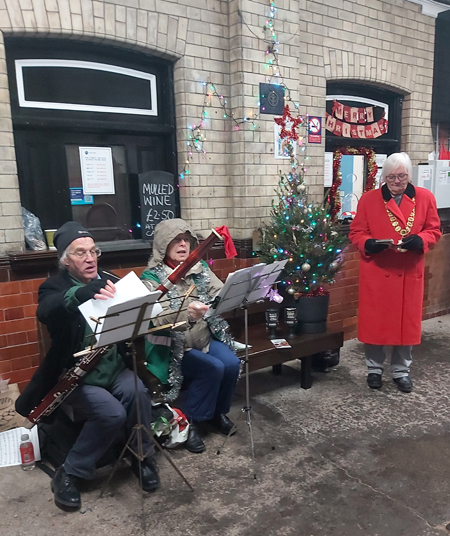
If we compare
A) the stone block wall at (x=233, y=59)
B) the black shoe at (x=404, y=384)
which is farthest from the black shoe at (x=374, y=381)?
the stone block wall at (x=233, y=59)

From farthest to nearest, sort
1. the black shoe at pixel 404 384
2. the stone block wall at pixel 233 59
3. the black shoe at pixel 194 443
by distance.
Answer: the black shoe at pixel 404 384 < the stone block wall at pixel 233 59 < the black shoe at pixel 194 443

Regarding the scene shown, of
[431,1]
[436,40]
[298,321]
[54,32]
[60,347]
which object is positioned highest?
[431,1]

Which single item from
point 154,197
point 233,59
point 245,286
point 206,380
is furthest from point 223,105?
point 206,380

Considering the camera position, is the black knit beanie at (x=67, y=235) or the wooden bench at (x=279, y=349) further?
the wooden bench at (x=279, y=349)

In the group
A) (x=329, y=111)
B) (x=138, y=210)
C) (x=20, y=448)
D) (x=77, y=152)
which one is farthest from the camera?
(x=329, y=111)

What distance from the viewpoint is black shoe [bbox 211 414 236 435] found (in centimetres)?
302

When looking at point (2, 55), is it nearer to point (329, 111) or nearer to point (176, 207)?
point (176, 207)

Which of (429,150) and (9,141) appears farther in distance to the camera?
(429,150)

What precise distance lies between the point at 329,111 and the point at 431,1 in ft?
6.14

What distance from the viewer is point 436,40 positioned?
535 centimetres

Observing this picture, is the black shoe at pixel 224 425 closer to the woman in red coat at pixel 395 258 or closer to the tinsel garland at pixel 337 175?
the woman in red coat at pixel 395 258

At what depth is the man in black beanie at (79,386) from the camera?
2357mm

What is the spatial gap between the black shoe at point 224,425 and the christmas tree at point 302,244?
126 cm

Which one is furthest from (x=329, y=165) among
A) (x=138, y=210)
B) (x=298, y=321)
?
(x=138, y=210)
